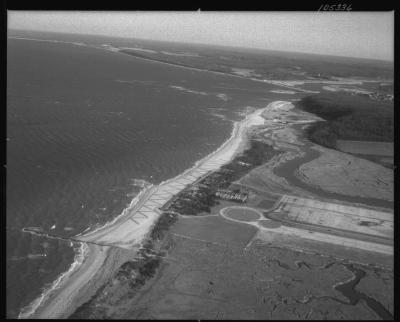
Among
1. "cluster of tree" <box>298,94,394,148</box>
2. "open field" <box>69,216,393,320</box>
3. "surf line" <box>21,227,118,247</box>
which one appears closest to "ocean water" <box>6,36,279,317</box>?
"surf line" <box>21,227,118,247</box>

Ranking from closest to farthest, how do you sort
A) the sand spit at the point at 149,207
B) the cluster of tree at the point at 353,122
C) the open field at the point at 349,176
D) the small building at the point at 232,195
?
1. the sand spit at the point at 149,207
2. the small building at the point at 232,195
3. the open field at the point at 349,176
4. the cluster of tree at the point at 353,122

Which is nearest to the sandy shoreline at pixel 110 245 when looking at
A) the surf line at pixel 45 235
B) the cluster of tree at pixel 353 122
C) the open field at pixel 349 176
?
the surf line at pixel 45 235

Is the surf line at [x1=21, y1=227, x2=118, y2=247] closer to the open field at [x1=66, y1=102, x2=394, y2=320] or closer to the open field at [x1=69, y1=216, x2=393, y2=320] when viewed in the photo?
the open field at [x1=66, y1=102, x2=394, y2=320]

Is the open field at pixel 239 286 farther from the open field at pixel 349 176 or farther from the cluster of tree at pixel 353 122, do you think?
the cluster of tree at pixel 353 122

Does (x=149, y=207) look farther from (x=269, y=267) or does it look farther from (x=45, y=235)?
(x=269, y=267)

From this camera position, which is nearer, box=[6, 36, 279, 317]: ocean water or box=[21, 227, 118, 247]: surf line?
box=[6, 36, 279, 317]: ocean water
